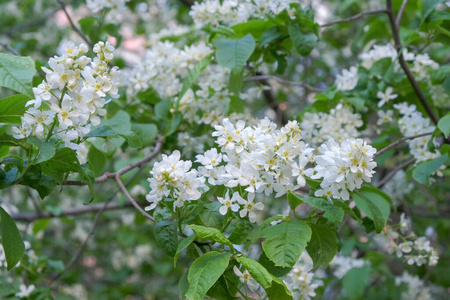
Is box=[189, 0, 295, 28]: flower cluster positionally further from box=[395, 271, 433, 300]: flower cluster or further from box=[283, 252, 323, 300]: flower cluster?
box=[395, 271, 433, 300]: flower cluster

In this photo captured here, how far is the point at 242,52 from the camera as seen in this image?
1837 mm

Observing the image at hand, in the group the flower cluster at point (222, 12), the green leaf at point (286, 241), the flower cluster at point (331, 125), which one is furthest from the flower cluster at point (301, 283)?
the flower cluster at point (222, 12)

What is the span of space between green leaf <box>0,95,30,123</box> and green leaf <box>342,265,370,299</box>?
1866mm

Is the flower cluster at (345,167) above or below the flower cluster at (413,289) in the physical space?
above

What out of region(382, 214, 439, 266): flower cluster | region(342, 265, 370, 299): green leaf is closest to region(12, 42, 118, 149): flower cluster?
region(382, 214, 439, 266): flower cluster

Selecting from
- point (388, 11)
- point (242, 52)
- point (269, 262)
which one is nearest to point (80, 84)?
point (269, 262)

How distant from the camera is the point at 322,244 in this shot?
51.3 inches

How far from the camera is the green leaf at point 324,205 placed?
1210 millimetres

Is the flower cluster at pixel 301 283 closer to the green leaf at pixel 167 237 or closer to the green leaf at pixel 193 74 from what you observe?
the green leaf at pixel 167 237

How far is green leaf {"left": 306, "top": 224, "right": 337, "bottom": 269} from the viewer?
50.9 inches

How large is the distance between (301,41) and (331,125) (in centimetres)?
36

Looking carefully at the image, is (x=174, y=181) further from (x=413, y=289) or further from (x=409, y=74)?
(x=413, y=289)

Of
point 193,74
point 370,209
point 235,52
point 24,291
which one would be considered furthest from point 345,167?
point 24,291

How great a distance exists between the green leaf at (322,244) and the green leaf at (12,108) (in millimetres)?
775
